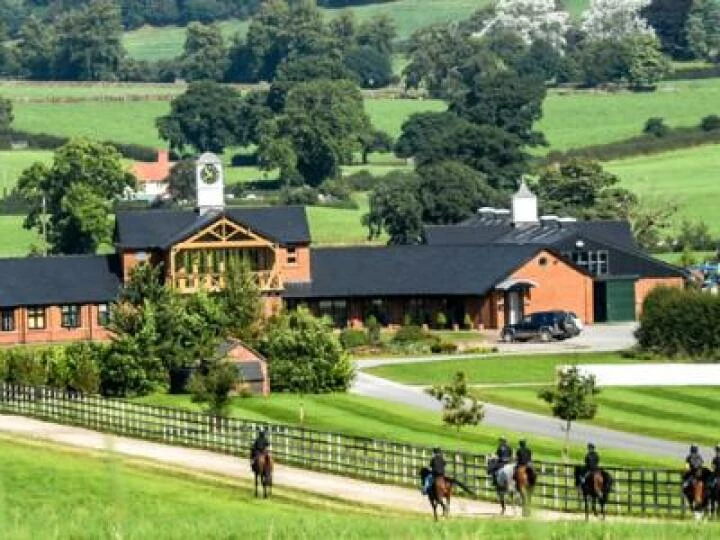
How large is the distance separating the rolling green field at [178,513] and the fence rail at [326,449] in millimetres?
3336

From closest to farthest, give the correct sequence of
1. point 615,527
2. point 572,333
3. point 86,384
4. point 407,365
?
point 615,527, point 86,384, point 407,365, point 572,333

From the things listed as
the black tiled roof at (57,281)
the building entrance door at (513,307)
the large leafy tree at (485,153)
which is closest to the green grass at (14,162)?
the large leafy tree at (485,153)

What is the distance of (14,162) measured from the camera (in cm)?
18925

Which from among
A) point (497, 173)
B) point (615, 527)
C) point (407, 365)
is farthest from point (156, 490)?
point (497, 173)

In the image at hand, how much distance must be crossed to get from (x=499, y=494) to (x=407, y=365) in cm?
Answer: 4458

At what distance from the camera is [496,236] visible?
12500 centimetres

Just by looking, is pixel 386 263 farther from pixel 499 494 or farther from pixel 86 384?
pixel 499 494

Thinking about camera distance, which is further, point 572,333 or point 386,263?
point 386,263

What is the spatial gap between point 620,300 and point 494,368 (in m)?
27.0

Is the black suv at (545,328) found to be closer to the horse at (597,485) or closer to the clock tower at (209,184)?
the clock tower at (209,184)

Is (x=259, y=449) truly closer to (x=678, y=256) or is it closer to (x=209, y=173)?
(x=209, y=173)

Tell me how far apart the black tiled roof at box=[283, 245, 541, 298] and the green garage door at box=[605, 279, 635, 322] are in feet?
16.2

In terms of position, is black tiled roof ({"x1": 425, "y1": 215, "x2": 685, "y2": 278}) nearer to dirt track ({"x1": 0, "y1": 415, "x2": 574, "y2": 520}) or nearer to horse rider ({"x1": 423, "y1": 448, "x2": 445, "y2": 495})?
dirt track ({"x1": 0, "y1": 415, "x2": 574, "y2": 520})

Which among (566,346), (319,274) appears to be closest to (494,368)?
(566,346)
